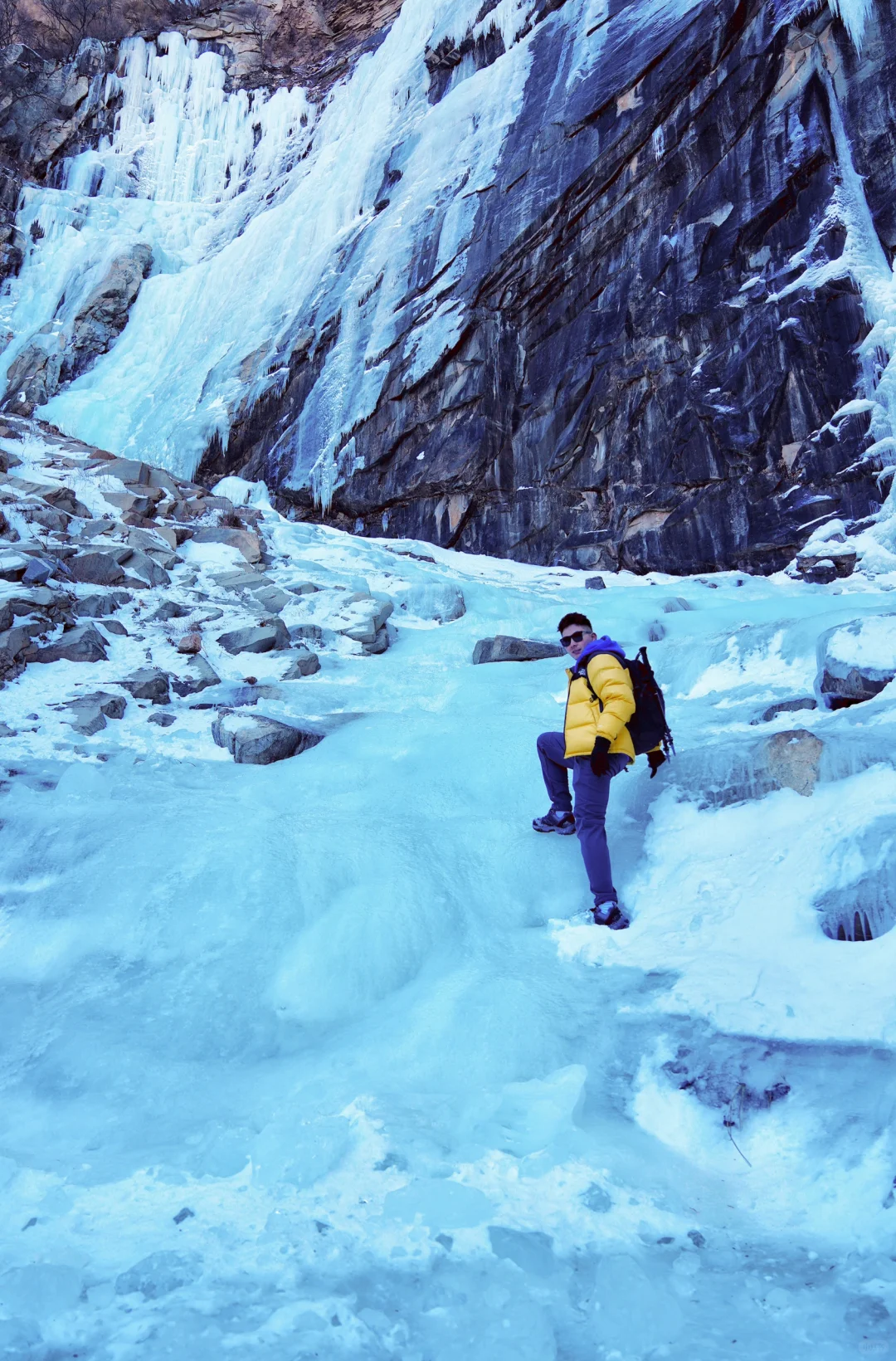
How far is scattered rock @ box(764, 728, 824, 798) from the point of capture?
3911 millimetres

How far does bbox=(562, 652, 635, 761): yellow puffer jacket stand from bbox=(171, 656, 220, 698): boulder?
446 centimetres

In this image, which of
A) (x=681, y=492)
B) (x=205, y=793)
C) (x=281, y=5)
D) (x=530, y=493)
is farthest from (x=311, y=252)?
(x=205, y=793)

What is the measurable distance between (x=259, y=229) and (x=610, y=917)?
24043 mm

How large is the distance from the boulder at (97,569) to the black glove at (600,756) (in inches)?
272

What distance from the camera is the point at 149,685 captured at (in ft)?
22.2

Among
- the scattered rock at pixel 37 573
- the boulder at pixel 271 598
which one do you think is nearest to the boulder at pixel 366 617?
the boulder at pixel 271 598

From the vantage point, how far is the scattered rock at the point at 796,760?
3.91 meters

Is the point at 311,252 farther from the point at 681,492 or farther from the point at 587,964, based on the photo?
the point at 587,964

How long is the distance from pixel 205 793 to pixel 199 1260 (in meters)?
3.44

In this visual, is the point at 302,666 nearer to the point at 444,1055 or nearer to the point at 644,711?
the point at 644,711

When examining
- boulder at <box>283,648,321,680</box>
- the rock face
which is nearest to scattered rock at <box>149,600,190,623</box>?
boulder at <box>283,648,321,680</box>

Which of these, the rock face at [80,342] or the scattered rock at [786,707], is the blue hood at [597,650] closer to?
the scattered rock at [786,707]

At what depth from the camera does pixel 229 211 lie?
25969 millimetres

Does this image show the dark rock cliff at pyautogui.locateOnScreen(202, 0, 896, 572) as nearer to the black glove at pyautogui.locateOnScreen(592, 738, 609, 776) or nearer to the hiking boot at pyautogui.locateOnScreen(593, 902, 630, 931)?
the black glove at pyautogui.locateOnScreen(592, 738, 609, 776)
